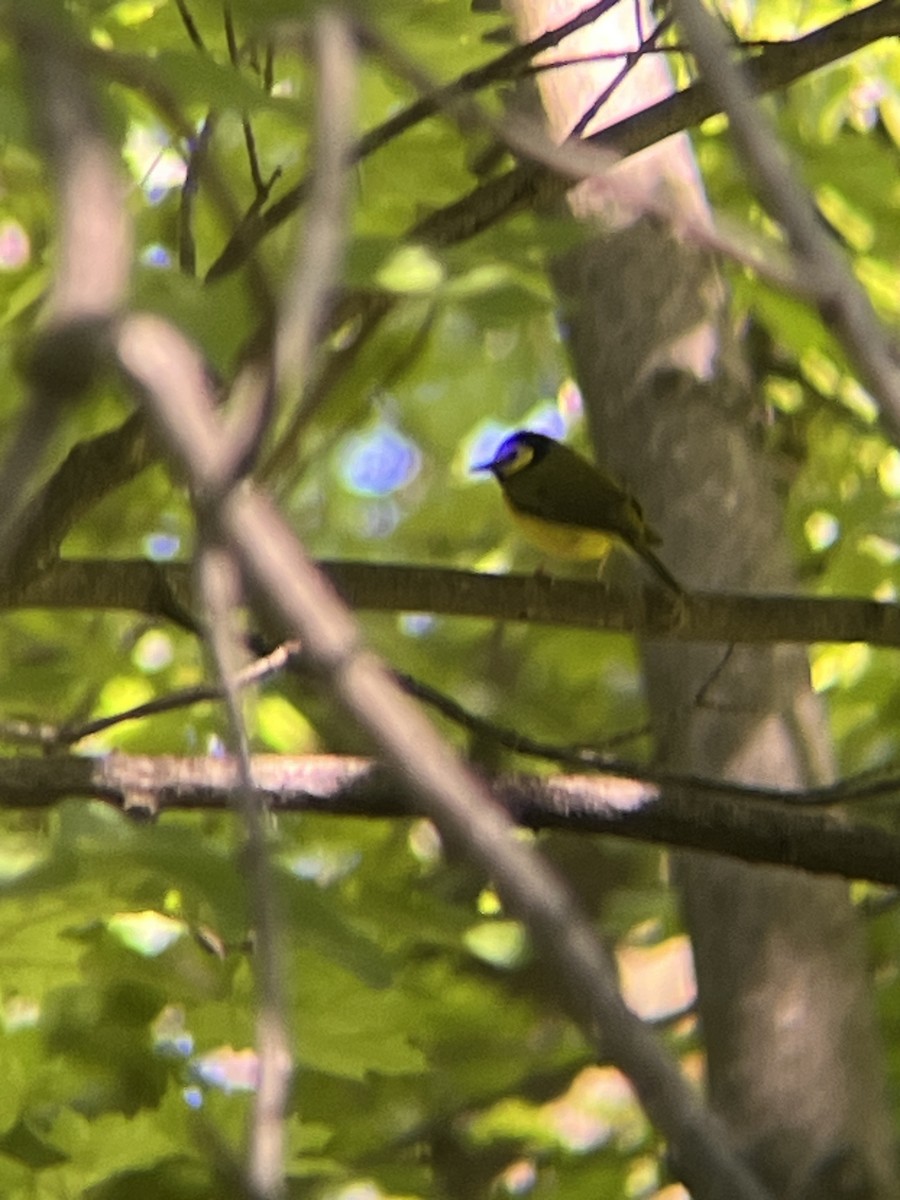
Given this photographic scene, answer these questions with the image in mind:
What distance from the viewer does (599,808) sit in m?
1.83

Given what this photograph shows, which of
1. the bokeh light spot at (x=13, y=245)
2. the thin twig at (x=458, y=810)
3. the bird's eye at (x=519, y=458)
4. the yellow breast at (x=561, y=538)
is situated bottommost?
the yellow breast at (x=561, y=538)

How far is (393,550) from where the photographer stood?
12.2 ft

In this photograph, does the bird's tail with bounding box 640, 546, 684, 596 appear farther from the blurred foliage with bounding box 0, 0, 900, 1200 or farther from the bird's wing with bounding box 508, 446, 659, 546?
the blurred foliage with bounding box 0, 0, 900, 1200

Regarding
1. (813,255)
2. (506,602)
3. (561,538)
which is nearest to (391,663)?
(561,538)

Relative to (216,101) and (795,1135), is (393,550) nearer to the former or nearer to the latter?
(795,1135)

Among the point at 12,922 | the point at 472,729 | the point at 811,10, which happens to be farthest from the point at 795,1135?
the point at 811,10

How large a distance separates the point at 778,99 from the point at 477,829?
2469mm

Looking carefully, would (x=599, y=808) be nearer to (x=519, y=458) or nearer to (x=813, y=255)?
(x=813, y=255)

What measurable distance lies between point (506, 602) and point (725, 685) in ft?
2.13

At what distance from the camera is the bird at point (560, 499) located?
323cm

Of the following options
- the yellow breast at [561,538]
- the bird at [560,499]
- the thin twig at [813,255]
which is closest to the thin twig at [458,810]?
the thin twig at [813,255]

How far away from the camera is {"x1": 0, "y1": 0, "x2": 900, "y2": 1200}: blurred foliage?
4.58 ft

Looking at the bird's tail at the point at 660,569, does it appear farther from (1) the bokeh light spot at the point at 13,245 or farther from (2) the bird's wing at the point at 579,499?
(1) the bokeh light spot at the point at 13,245

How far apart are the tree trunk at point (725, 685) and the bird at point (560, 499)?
0.28 metres
